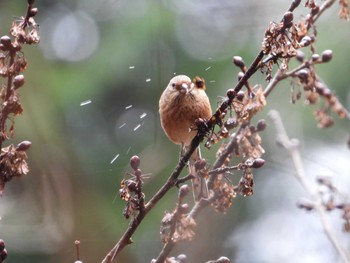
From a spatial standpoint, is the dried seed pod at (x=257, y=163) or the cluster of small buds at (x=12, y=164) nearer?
the cluster of small buds at (x=12, y=164)

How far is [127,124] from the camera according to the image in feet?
15.1

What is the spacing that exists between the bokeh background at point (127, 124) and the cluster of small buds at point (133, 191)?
1940mm

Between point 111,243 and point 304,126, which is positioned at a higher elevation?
point 304,126

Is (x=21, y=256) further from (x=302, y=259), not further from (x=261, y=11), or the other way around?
(x=261, y=11)

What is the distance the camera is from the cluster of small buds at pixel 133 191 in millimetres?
1479

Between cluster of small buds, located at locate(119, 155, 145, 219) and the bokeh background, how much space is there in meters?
1.94

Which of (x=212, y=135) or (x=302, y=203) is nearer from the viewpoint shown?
(x=212, y=135)

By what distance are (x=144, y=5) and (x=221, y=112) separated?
10.8 ft

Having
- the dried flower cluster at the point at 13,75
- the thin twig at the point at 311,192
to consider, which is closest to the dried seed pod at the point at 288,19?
the dried flower cluster at the point at 13,75

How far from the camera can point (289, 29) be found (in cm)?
147

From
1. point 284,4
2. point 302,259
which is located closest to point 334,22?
point 284,4

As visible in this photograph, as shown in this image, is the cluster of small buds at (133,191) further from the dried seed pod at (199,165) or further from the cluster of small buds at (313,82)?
the cluster of small buds at (313,82)

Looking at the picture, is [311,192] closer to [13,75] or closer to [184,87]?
[184,87]

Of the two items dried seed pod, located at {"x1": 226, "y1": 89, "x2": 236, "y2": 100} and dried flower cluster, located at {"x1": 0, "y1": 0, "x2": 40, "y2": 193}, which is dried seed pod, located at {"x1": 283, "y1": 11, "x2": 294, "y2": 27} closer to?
dried seed pod, located at {"x1": 226, "y1": 89, "x2": 236, "y2": 100}
